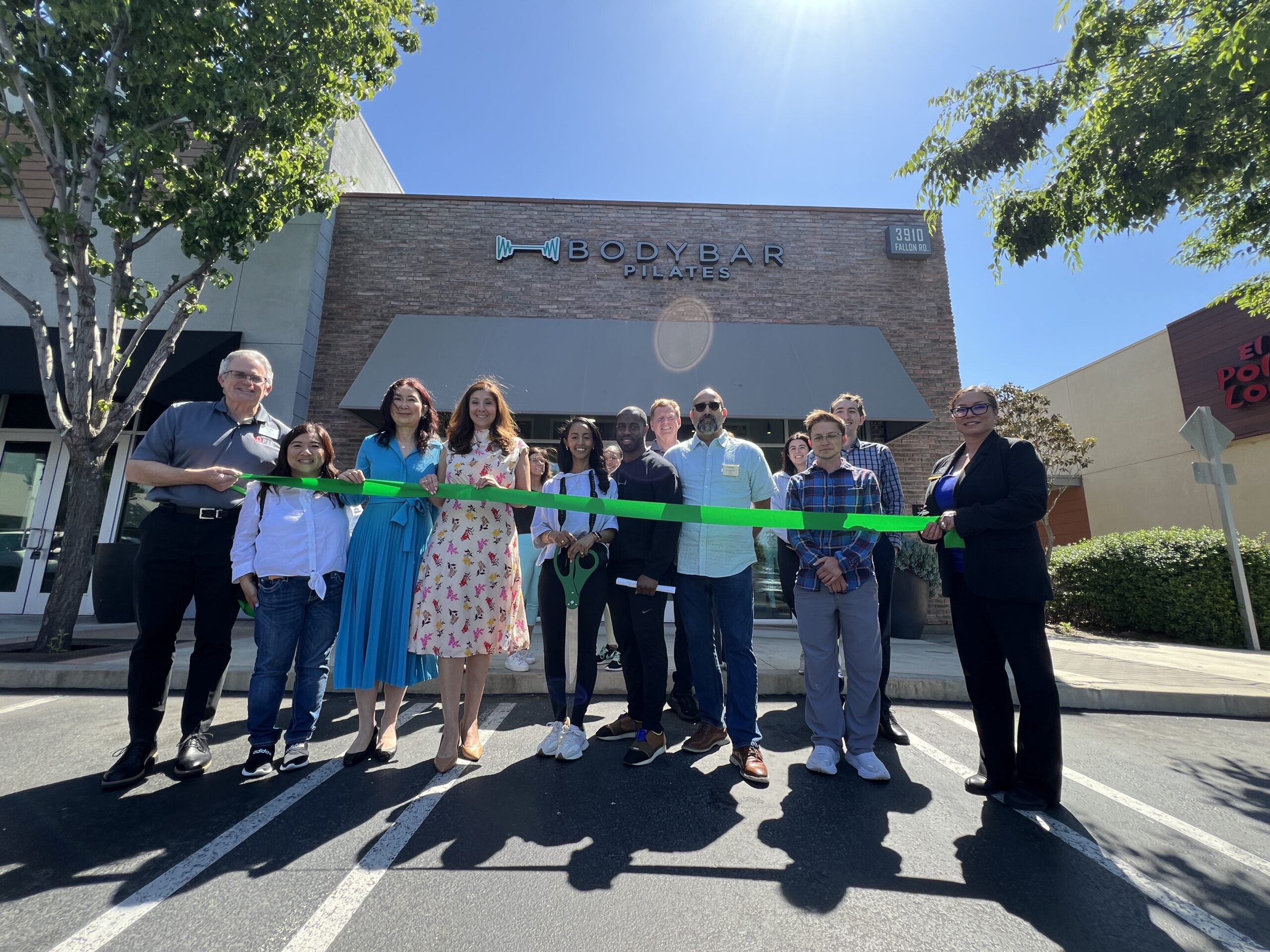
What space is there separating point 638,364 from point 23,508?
1040cm

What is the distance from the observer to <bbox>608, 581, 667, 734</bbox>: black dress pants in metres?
3.39

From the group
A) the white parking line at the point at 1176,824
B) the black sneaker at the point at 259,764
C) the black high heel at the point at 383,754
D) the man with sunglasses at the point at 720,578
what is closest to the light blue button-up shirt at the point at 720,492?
the man with sunglasses at the point at 720,578

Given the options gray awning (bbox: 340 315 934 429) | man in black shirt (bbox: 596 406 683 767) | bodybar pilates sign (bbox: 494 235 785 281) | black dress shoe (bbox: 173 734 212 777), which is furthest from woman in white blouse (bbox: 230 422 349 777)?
bodybar pilates sign (bbox: 494 235 785 281)

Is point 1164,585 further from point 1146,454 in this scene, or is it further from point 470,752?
point 1146,454

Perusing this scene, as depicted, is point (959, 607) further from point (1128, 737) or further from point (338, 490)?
point (338, 490)

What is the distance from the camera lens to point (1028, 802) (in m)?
2.77

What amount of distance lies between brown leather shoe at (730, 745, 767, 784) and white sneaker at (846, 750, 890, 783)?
0.49 m

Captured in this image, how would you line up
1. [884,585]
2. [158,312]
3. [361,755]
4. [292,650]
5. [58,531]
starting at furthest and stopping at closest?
[58,531] → [158,312] → [884,585] → [361,755] → [292,650]

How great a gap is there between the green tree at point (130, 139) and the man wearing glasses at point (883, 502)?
23.7 ft

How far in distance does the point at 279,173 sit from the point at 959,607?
29.4 feet

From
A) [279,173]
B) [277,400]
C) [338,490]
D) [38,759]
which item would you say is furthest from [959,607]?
[277,400]

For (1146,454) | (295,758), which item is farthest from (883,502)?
(1146,454)

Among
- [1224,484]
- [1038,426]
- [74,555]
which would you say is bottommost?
[74,555]

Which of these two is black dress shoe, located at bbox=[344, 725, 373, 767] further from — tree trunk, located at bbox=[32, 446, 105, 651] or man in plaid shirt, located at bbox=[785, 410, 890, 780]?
tree trunk, located at bbox=[32, 446, 105, 651]
